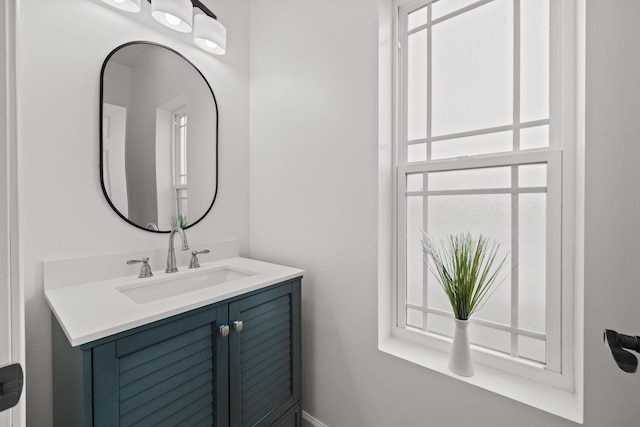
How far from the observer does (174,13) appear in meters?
1.18

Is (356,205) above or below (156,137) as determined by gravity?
below

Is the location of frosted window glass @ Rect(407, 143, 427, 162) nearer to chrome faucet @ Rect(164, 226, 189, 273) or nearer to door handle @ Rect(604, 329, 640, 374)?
door handle @ Rect(604, 329, 640, 374)

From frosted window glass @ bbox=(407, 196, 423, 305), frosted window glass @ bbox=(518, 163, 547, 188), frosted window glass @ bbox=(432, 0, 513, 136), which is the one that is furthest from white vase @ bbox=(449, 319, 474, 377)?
frosted window glass @ bbox=(432, 0, 513, 136)

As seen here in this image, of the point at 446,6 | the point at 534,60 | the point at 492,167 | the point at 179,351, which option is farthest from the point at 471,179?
the point at 179,351

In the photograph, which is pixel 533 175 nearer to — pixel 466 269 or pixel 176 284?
pixel 466 269

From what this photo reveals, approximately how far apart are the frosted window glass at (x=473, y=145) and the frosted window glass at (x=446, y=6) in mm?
555

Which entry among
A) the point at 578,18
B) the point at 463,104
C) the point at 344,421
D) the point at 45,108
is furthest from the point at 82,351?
the point at 578,18

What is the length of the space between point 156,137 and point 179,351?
3.36 feet

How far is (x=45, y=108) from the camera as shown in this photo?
3.51 ft

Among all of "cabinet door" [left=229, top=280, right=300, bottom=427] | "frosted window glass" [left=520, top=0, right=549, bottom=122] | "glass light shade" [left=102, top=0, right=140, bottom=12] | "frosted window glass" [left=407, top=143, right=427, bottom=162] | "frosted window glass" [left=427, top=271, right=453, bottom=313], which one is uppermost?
"glass light shade" [left=102, top=0, right=140, bottom=12]

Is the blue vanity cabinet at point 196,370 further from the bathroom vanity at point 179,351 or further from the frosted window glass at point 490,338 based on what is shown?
the frosted window glass at point 490,338

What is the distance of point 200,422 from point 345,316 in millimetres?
711

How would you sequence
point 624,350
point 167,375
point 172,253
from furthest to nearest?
1. point 172,253
2. point 167,375
3. point 624,350

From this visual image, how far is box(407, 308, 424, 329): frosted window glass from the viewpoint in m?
1.28
